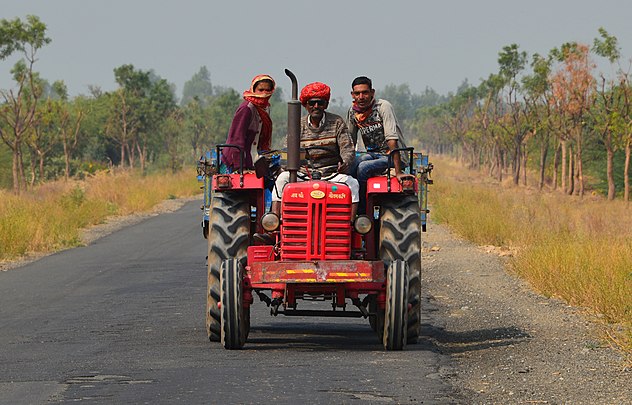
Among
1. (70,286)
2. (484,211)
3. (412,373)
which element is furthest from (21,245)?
Answer: (412,373)

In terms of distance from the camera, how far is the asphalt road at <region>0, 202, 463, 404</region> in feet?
28.5

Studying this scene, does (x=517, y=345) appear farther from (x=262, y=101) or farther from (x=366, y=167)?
(x=262, y=101)

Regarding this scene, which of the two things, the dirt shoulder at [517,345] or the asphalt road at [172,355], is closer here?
the asphalt road at [172,355]

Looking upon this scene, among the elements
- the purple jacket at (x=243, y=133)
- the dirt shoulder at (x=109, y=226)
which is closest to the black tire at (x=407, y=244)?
the purple jacket at (x=243, y=133)

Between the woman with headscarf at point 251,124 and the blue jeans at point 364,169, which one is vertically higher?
the woman with headscarf at point 251,124

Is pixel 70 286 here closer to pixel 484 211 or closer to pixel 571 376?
pixel 571 376

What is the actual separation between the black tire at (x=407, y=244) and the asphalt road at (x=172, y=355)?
0.38 metres

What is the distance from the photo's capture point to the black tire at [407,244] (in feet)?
36.7

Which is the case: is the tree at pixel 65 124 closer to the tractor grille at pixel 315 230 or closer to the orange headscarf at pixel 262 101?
the orange headscarf at pixel 262 101

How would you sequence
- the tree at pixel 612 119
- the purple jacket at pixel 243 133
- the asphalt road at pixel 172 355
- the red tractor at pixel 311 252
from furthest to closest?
1. the tree at pixel 612 119
2. the purple jacket at pixel 243 133
3. the red tractor at pixel 311 252
4. the asphalt road at pixel 172 355

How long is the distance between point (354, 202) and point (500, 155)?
76.7 meters

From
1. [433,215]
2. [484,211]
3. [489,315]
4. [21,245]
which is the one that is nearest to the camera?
[489,315]

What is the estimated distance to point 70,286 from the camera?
17547 millimetres

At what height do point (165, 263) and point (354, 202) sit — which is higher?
point (354, 202)
